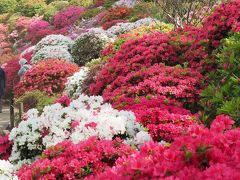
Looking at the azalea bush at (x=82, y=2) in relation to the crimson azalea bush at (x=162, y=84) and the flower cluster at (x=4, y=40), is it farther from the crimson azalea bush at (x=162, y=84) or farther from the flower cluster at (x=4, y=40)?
the crimson azalea bush at (x=162, y=84)

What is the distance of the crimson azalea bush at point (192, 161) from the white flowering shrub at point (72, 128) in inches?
81.7

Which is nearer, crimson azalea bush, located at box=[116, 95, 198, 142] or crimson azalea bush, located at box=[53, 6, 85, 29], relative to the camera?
crimson azalea bush, located at box=[116, 95, 198, 142]

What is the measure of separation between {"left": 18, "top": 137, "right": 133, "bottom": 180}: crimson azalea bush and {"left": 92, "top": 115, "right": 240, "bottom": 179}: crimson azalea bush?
123 cm

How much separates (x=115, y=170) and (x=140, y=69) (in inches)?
219

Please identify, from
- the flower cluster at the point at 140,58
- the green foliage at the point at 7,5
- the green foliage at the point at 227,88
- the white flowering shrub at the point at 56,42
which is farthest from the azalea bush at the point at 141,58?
the green foliage at the point at 7,5

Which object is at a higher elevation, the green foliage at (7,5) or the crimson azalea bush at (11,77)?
the crimson azalea bush at (11,77)

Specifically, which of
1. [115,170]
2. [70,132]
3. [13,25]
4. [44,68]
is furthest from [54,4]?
[115,170]

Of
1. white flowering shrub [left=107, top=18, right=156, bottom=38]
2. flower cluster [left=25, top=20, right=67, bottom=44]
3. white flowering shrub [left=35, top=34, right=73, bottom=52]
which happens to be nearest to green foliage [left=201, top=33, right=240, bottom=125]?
white flowering shrub [left=107, top=18, right=156, bottom=38]

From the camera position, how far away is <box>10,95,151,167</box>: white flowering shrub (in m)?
5.56

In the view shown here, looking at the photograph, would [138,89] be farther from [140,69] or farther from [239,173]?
[239,173]

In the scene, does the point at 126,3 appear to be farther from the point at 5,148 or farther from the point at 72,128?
the point at 72,128

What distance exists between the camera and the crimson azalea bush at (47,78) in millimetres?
14344

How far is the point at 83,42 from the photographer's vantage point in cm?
1780

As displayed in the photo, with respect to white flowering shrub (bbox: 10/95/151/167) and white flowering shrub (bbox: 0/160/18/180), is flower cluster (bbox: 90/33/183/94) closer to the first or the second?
white flowering shrub (bbox: 10/95/151/167)
